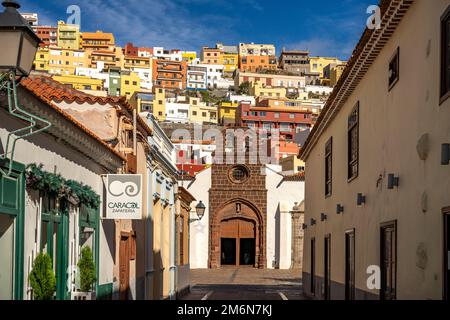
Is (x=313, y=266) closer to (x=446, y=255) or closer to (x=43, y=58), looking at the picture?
(x=446, y=255)

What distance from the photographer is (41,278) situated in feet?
29.6

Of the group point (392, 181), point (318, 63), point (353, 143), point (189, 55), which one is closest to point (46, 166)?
point (392, 181)

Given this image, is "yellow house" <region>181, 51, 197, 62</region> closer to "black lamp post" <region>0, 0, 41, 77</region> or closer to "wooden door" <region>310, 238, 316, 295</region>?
"wooden door" <region>310, 238, 316, 295</region>

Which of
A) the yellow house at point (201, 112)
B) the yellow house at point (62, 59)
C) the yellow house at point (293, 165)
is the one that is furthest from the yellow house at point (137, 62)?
the yellow house at point (293, 165)

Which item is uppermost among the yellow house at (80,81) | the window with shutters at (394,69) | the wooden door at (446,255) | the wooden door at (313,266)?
the yellow house at (80,81)

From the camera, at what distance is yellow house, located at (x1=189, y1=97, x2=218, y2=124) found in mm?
127625

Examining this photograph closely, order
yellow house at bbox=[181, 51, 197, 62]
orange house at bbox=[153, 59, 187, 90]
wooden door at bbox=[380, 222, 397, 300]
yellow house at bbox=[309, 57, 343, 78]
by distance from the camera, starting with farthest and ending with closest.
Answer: yellow house at bbox=[181, 51, 197, 62] < yellow house at bbox=[309, 57, 343, 78] < orange house at bbox=[153, 59, 187, 90] < wooden door at bbox=[380, 222, 397, 300]

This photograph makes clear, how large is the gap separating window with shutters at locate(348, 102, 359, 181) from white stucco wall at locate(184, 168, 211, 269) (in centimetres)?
3488

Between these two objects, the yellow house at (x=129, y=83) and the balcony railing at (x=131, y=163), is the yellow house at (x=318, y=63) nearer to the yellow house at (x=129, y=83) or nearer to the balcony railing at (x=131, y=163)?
the yellow house at (x=129, y=83)

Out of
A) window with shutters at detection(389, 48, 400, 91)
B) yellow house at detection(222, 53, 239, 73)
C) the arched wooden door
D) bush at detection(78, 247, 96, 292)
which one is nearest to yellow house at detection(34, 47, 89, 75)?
yellow house at detection(222, 53, 239, 73)

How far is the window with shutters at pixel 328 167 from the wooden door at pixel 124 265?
6361mm

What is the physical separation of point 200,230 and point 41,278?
141 feet

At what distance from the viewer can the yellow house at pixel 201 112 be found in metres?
128

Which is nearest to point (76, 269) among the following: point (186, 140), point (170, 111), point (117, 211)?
point (117, 211)
